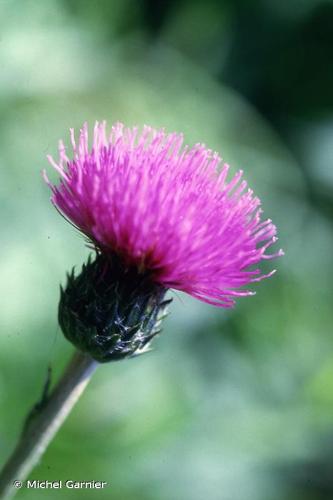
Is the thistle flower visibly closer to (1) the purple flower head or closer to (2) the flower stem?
(1) the purple flower head

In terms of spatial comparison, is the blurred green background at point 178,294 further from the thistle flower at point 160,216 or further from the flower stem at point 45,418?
the thistle flower at point 160,216

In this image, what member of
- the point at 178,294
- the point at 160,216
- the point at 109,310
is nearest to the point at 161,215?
the point at 160,216

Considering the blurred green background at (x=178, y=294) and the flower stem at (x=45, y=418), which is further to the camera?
the blurred green background at (x=178, y=294)

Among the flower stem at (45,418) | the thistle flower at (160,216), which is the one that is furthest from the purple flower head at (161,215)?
the flower stem at (45,418)

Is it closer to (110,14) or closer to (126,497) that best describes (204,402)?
(126,497)

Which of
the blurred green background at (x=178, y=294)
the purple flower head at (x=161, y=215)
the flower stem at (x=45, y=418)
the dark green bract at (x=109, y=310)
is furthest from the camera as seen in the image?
the blurred green background at (x=178, y=294)

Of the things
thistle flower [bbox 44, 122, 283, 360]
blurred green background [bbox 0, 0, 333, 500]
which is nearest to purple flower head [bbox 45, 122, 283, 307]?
thistle flower [bbox 44, 122, 283, 360]
